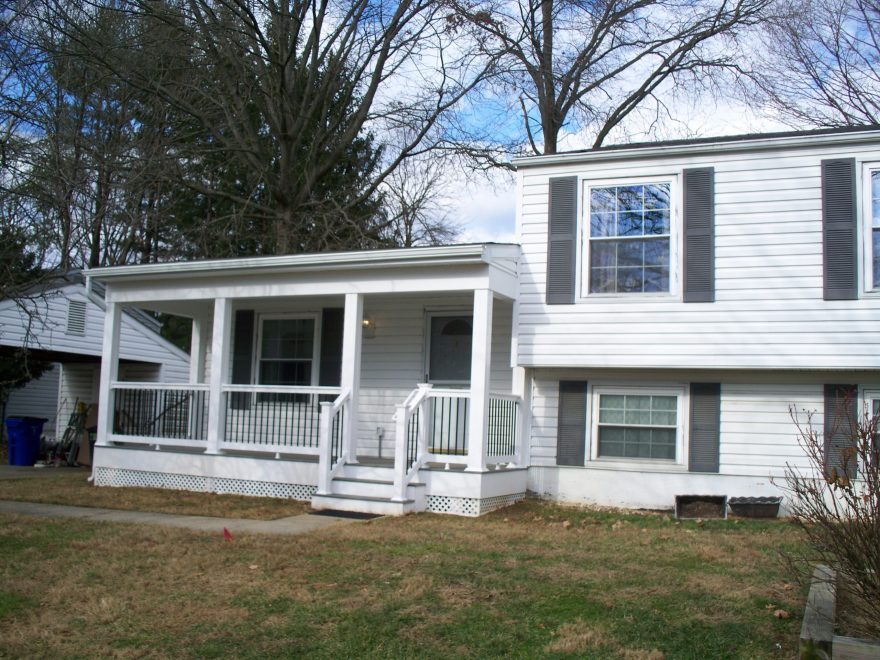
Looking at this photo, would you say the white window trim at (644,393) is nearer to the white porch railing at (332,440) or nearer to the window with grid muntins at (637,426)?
the window with grid muntins at (637,426)

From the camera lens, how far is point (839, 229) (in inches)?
393

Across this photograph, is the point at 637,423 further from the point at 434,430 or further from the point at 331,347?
the point at 331,347

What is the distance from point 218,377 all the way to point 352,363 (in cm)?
217

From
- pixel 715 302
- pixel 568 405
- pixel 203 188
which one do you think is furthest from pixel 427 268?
pixel 203 188

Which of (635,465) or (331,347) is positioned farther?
(331,347)

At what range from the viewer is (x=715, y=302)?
10391 millimetres

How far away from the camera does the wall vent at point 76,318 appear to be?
67.0 feet

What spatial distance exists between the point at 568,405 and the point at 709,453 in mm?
1836

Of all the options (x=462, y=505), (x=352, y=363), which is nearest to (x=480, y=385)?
(x=462, y=505)

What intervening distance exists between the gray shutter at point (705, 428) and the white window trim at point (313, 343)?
5626 mm

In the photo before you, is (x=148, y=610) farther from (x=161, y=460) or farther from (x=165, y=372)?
(x=165, y=372)

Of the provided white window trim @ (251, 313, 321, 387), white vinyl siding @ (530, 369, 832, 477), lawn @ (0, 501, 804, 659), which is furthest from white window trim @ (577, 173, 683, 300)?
white window trim @ (251, 313, 321, 387)

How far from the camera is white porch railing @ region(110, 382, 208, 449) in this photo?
41.3 ft

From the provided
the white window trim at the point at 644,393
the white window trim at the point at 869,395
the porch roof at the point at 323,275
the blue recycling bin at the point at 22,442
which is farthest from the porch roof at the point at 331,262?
the blue recycling bin at the point at 22,442
